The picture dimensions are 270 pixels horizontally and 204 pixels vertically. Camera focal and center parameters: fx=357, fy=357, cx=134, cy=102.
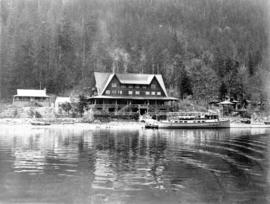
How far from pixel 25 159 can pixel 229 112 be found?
77.7 meters

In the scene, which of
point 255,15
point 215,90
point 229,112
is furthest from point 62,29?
point 255,15

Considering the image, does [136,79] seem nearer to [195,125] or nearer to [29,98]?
[195,125]

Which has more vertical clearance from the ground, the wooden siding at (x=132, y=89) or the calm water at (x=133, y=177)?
the wooden siding at (x=132, y=89)

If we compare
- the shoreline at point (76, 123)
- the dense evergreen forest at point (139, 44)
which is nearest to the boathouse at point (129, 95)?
the shoreline at point (76, 123)

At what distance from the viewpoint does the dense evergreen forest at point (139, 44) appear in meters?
108

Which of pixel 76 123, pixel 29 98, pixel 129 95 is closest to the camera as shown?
pixel 76 123

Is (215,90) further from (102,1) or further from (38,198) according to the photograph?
(38,198)

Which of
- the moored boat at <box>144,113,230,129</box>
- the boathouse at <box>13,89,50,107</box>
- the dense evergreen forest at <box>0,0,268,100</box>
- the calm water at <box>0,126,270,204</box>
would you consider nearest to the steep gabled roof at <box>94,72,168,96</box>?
the moored boat at <box>144,113,230,129</box>

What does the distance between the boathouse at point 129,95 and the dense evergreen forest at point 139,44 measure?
18119 mm

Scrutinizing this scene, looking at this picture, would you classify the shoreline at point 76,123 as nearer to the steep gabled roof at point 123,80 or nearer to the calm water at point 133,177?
the steep gabled roof at point 123,80

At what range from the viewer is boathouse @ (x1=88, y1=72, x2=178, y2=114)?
3233 inches

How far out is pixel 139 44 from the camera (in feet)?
429

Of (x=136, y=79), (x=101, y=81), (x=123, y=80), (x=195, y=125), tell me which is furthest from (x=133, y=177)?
(x=136, y=79)

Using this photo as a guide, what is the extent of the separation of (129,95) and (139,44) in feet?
162
